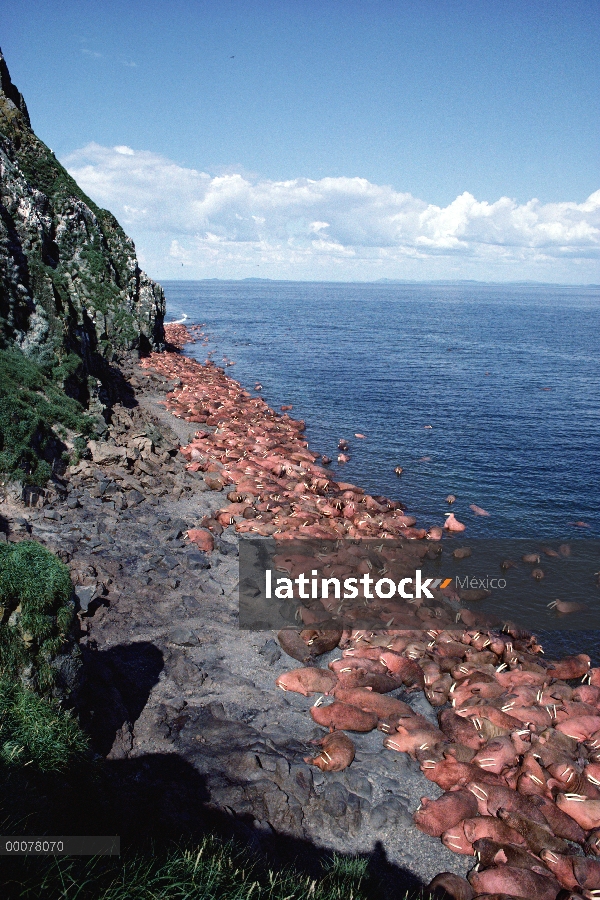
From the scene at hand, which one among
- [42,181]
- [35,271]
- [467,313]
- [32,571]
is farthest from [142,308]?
[467,313]

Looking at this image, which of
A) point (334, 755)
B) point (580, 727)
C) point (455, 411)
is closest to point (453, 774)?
point (334, 755)

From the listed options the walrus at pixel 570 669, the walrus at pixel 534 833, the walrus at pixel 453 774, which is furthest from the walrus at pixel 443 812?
the walrus at pixel 570 669

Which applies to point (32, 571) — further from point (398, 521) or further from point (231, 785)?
point (398, 521)

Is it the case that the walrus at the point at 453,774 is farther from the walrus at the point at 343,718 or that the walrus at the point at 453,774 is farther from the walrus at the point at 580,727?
the walrus at the point at 580,727

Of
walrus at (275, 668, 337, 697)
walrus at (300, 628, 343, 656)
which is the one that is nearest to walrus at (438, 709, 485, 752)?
walrus at (275, 668, 337, 697)

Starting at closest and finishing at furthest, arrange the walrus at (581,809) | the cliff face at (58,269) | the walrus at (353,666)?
the walrus at (581,809) < the walrus at (353,666) < the cliff face at (58,269)

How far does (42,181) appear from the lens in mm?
50562

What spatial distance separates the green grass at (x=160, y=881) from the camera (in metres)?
6.09

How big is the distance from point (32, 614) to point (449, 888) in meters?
9.12

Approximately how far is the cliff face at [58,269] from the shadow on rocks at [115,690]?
65.5ft

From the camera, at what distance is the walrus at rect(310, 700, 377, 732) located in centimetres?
1342

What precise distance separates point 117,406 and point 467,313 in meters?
138

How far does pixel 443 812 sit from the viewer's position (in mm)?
11195

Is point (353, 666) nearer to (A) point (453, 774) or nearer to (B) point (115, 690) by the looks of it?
(A) point (453, 774)
